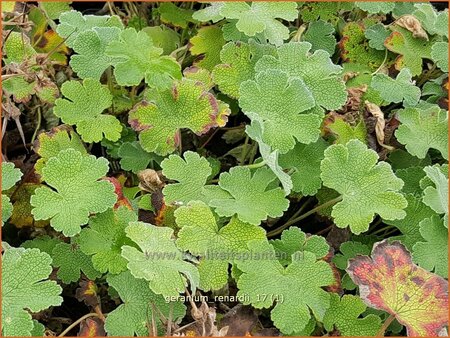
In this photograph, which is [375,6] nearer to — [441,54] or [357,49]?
[357,49]

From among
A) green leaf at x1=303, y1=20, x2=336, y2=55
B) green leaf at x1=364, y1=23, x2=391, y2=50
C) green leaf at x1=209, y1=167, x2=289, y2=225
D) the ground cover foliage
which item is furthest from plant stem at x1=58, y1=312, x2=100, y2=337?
green leaf at x1=364, y1=23, x2=391, y2=50

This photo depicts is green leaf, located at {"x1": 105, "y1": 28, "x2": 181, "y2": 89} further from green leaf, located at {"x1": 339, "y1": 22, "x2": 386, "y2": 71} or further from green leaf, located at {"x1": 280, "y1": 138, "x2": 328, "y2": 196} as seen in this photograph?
green leaf, located at {"x1": 339, "y1": 22, "x2": 386, "y2": 71}

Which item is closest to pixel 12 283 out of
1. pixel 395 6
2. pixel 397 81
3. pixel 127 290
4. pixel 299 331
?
pixel 127 290

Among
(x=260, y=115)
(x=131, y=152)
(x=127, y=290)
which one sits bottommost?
(x=127, y=290)

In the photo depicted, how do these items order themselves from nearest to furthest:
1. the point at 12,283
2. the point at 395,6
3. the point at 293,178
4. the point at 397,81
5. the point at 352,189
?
1. the point at 12,283
2. the point at 352,189
3. the point at 293,178
4. the point at 397,81
5. the point at 395,6

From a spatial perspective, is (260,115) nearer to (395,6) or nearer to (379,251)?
(379,251)

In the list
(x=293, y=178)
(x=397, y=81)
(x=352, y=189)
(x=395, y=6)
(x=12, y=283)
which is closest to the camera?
(x=12, y=283)

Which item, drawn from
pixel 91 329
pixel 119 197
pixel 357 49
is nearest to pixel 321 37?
pixel 357 49
